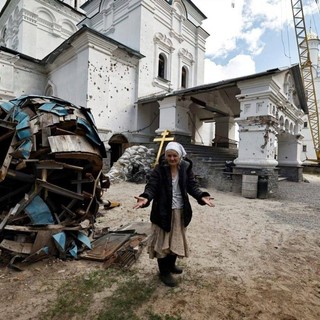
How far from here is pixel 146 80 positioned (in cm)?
1448

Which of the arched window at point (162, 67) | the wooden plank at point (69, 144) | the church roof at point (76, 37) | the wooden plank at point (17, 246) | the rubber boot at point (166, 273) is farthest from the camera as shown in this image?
the arched window at point (162, 67)

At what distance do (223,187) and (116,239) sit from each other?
257 inches

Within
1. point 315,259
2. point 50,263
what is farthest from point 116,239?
point 315,259

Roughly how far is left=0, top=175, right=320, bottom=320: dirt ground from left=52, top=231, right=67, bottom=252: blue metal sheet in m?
0.20

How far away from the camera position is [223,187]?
363 inches

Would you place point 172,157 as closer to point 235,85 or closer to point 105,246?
point 105,246

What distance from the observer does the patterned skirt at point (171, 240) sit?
A: 8.21 ft

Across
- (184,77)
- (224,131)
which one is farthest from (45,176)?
(184,77)

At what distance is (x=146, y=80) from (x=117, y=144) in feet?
15.5

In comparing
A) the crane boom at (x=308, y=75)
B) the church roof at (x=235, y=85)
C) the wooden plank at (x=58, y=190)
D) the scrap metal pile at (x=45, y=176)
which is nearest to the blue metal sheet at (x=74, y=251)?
the scrap metal pile at (x=45, y=176)

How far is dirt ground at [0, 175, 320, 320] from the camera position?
2248 mm

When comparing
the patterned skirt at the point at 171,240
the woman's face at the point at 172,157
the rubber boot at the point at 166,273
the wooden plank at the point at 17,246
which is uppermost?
the woman's face at the point at 172,157

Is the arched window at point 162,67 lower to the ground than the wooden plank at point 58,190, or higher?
higher

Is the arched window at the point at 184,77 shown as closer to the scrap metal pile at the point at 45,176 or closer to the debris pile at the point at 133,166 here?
the debris pile at the point at 133,166
